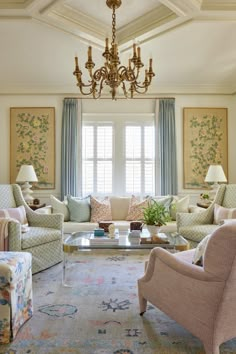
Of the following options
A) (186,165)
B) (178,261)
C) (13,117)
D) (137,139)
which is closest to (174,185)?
(186,165)

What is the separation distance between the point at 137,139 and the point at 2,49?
296 cm

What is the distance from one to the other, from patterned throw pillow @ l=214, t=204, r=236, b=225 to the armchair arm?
6.46ft

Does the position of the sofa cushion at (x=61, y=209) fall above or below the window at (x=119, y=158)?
below

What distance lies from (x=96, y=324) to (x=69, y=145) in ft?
13.4

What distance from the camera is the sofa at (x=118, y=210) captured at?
4.95m

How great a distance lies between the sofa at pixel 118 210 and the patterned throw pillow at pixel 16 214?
0.54 metres

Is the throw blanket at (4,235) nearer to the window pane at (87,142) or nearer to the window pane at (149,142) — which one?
the window pane at (87,142)

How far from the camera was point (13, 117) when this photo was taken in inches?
239

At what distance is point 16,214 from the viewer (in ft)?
13.6

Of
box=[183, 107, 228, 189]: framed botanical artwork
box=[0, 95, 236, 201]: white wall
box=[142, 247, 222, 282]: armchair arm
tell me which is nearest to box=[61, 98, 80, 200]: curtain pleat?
box=[0, 95, 236, 201]: white wall

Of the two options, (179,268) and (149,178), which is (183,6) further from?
(149,178)

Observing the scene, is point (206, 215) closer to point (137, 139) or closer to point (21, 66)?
point (137, 139)

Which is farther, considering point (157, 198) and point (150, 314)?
point (157, 198)

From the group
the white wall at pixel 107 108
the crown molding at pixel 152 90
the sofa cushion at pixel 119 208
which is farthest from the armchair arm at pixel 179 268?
the crown molding at pixel 152 90
